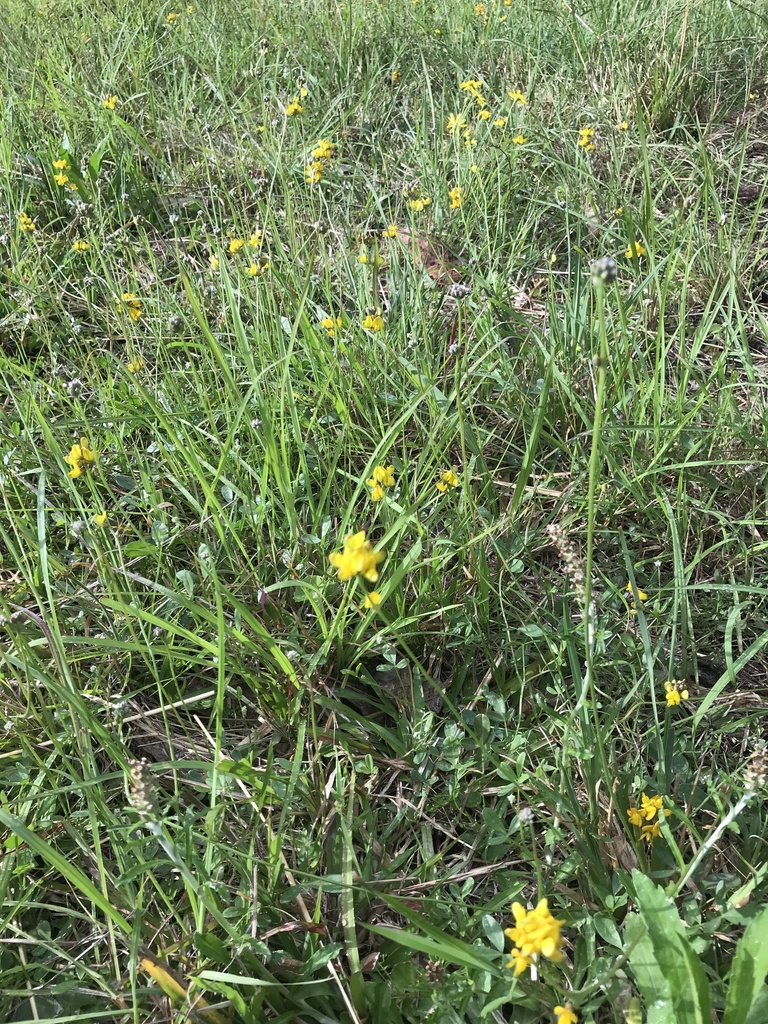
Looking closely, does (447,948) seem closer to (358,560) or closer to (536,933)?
(536,933)

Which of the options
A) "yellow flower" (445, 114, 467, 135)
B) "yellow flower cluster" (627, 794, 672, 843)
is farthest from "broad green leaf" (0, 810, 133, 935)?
"yellow flower" (445, 114, 467, 135)

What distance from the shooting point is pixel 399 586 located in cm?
150

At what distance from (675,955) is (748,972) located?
88mm

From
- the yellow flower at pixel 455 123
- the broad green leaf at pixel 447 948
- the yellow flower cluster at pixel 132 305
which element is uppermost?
the yellow flower at pixel 455 123

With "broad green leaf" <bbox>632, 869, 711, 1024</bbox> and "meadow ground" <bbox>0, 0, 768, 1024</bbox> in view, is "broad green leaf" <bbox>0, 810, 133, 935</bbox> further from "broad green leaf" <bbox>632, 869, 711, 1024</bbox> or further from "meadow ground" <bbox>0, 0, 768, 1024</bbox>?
"broad green leaf" <bbox>632, 869, 711, 1024</bbox>

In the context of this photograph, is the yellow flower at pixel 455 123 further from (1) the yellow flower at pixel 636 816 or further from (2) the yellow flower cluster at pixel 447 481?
(1) the yellow flower at pixel 636 816

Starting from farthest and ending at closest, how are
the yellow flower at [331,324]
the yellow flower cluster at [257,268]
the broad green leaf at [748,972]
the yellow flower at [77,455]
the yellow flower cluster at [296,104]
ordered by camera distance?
1. the yellow flower cluster at [296,104]
2. the yellow flower at [331,324]
3. the yellow flower cluster at [257,268]
4. the yellow flower at [77,455]
5. the broad green leaf at [748,972]

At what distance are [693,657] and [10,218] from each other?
2572mm

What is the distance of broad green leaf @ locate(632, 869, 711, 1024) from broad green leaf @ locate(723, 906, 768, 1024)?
0.03 meters

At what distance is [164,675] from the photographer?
1.49m

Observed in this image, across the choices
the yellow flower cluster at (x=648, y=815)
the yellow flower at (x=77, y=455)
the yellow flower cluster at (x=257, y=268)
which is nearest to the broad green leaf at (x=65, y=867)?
the yellow flower at (x=77, y=455)

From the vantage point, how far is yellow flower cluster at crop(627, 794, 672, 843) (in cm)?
115

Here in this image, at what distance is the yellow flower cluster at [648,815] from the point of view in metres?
1.15

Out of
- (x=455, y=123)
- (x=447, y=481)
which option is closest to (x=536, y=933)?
(x=447, y=481)
